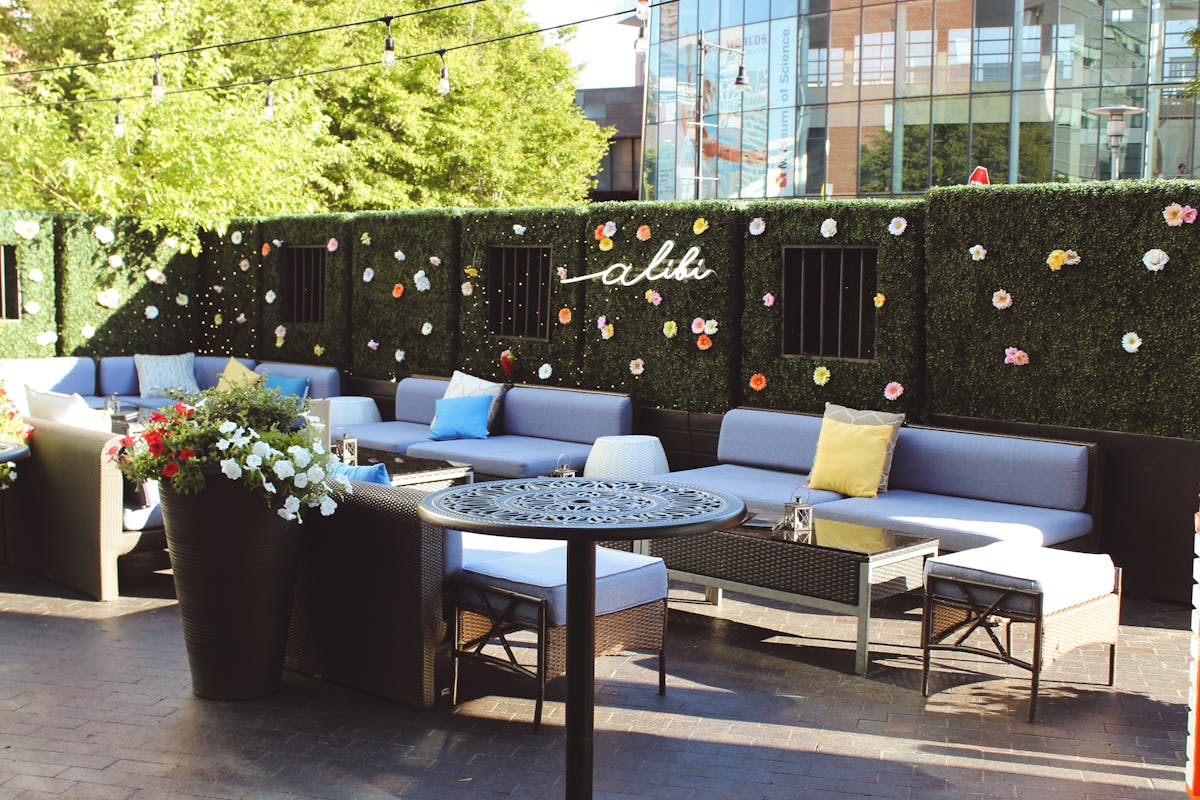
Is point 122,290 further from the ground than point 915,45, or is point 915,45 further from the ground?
point 915,45

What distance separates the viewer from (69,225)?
1402cm

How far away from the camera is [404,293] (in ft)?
41.1

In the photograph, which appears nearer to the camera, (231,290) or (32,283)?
(32,283)

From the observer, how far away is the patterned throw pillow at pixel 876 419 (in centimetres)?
805

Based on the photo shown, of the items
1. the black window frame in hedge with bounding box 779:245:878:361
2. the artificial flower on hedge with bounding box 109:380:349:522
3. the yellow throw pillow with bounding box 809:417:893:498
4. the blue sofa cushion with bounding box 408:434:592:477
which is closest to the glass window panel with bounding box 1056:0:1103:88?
the black window frame in hedge with bounding box 779:245:878:361

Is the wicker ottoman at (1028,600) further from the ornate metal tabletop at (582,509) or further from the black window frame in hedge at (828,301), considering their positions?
the black window frame in hedge at (828,301)

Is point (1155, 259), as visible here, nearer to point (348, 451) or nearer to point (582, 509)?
point (582, 509)

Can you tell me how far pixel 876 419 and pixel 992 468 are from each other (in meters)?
0.88

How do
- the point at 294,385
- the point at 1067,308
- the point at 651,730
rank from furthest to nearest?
the point at 294,385 < the point at 1067,308 < the point at 651,730

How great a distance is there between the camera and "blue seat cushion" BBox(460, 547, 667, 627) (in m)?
5.09

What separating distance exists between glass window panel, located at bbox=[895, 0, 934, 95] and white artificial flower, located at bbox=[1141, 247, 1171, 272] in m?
19.2

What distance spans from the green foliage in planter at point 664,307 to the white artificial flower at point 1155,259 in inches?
125

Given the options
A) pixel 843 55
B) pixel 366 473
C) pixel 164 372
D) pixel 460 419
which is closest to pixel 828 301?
pixel 460 419

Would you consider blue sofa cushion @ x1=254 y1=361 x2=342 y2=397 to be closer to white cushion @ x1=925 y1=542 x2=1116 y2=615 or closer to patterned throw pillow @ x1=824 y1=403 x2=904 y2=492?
patterned throw pillow @ x1=824 y1=403 x2=904 y2=492
